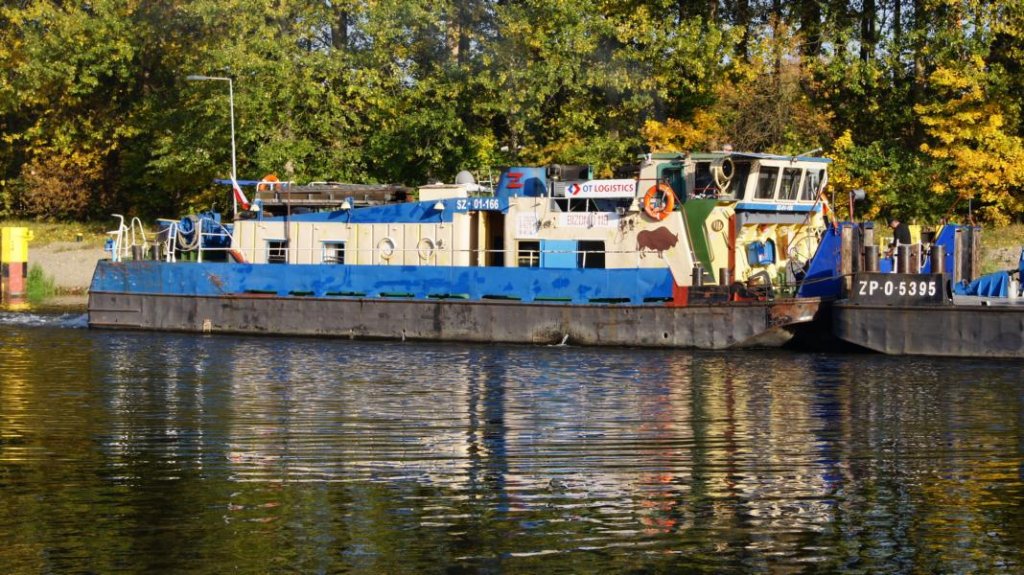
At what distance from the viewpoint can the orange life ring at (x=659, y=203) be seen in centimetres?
3145

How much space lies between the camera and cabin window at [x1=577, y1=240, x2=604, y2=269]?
32.8 m

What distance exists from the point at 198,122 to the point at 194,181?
349 centimetres

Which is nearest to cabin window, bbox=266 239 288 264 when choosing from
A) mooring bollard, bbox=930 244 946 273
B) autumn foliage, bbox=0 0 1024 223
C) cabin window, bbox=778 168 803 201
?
autumn foliage, bbox=0 0 1024 223

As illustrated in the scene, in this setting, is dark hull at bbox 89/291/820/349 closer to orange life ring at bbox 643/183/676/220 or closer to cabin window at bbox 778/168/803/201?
orange life ring at bbox 643/183/676/220

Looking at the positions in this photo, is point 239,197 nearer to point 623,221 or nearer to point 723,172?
point 623,221

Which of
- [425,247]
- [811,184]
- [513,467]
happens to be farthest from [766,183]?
[513,467]

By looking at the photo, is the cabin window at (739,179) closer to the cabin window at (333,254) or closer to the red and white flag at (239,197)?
the cabin window at (333,254)

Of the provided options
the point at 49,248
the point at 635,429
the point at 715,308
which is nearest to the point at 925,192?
the point at 715,308

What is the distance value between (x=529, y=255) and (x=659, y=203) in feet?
12.0

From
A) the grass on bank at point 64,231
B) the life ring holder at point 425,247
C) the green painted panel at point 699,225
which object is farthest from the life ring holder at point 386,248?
the grass on bank at point 64,231

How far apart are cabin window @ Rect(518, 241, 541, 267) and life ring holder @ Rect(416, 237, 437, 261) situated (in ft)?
7.04

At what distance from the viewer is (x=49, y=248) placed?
175 feet

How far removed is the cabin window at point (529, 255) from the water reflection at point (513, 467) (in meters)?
5.41

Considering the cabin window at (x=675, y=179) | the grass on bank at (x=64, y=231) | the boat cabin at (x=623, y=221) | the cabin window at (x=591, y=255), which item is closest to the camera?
the boat cabin at (x=623, y=221)
